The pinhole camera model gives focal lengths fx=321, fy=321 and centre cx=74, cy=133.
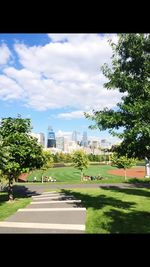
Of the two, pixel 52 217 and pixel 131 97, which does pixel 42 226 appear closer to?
pixel 52 217

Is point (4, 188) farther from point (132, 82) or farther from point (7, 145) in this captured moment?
point (132, 82)

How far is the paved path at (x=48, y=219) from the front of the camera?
510 inches

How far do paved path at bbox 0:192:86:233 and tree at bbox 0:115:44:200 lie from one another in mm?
2403

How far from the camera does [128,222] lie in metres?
13.5

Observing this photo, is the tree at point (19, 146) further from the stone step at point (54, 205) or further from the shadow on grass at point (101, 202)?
the shadow on grass at point (101, 202)

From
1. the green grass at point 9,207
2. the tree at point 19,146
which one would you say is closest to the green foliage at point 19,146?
the tree at point 19,146

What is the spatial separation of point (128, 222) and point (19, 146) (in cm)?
905

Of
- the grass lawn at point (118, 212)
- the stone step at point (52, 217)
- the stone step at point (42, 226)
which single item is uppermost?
the grass lawn at point (118, 212)

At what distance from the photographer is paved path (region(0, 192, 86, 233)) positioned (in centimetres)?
1295

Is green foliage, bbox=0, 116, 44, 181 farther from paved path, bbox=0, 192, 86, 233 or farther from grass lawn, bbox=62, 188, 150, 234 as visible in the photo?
grass lawn, bbox=62, 188, 150, 234

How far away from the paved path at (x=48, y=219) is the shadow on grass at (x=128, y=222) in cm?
120
